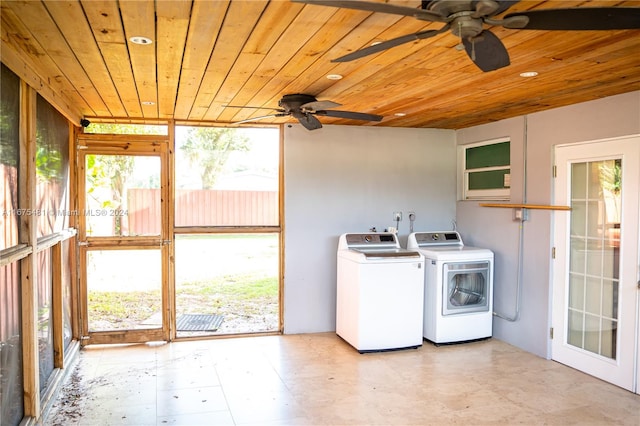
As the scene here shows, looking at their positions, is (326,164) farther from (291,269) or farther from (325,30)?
(325,30)

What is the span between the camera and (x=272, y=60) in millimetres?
2850

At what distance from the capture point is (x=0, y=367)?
7.99 feet

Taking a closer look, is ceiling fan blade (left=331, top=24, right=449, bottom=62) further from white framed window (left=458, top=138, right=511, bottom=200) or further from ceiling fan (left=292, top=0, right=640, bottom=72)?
white framed window (left=458, top=138, right=511, bottom=200)

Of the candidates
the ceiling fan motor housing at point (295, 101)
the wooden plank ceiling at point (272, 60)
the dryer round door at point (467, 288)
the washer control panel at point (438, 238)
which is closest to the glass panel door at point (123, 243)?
the wooden plank ceiling at point (272, 60)

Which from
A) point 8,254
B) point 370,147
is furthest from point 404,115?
point 8,254

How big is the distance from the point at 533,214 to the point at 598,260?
767 mm

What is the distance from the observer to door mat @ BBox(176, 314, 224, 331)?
5.29 meters

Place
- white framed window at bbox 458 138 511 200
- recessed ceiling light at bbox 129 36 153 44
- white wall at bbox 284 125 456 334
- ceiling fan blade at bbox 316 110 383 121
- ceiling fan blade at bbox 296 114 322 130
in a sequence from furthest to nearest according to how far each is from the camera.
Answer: white wall at bbox 284 125 456 334 < white framed window at bbox 458 138 511 200 < ceiling fan blade at bbox 296 114 322 130 < ceiling fan blade at bbox 316 110 383 121 < recessed ceiling light at bbox 129 36 153 44

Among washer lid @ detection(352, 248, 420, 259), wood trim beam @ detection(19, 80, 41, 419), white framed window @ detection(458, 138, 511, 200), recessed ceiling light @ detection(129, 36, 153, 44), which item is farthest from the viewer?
white framed window @ detection(458, 138, 511, 200)

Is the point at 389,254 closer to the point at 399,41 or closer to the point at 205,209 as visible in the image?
the point at 205,209

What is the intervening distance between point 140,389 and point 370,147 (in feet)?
11.1

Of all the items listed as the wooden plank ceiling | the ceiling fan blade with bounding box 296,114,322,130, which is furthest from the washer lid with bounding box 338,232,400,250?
the ceiling fan blade with bounding box 296,114,322,130

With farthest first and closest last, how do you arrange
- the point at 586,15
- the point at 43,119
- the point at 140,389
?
1. the point at 140,389
2. the point at 43,119
3. the point at 586,15

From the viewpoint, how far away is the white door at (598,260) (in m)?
→ 3.68
